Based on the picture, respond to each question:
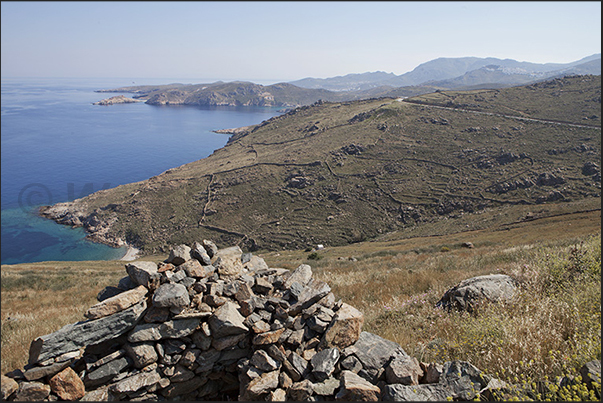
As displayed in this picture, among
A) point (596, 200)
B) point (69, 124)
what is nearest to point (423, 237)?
point (596, 200)

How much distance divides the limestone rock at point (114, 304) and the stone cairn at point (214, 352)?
0.7 inches

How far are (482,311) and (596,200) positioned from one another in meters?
51.9

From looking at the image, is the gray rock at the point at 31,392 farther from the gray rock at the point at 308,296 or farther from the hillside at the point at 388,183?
the hillside at the point at 388,183

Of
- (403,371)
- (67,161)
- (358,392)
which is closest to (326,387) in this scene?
(358,392)

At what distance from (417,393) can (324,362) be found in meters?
Result: 1.60

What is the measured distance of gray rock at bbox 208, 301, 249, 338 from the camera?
19.3ft

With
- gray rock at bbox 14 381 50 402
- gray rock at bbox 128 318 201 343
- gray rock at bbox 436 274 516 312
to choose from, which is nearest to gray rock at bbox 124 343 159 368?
gray rock at bbox 128 318 201 343

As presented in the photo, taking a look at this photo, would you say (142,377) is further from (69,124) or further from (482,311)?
(69,124)

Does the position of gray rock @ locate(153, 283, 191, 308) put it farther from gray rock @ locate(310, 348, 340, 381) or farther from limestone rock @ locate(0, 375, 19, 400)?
gray rock @ locate(310, 348, 340, 381)

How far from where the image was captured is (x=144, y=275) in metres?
6.61

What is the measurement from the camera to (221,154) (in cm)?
10825

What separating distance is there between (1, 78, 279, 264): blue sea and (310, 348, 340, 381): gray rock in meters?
65.9

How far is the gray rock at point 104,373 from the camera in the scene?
5.59 metres

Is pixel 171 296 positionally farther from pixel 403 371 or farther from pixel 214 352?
pixel 403 371
